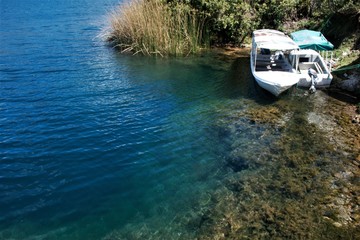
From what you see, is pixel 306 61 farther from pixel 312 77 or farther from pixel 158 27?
pixel 158 27

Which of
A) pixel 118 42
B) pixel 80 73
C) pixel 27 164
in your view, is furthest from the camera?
pixel 118 42

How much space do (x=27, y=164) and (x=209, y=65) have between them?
14.8 metres

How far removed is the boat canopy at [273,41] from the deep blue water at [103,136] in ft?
8.14

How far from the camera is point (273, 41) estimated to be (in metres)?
19.5

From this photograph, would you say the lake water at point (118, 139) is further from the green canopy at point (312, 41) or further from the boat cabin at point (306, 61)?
the green canopy at point (312, 41)

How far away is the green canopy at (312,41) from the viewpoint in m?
20.3

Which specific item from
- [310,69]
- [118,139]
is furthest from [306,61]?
[118,139]

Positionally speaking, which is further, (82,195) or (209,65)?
(209,65)

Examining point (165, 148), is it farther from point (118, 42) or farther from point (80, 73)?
point (118, 42)

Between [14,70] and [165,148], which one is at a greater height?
[14,70]

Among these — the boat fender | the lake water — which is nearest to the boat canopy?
the boat fender

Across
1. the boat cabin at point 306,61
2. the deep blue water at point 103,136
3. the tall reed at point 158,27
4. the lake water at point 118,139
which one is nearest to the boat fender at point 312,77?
the boat cabin at point 306,61

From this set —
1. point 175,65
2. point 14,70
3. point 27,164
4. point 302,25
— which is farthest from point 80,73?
point 302,25

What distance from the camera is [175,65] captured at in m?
23.7
